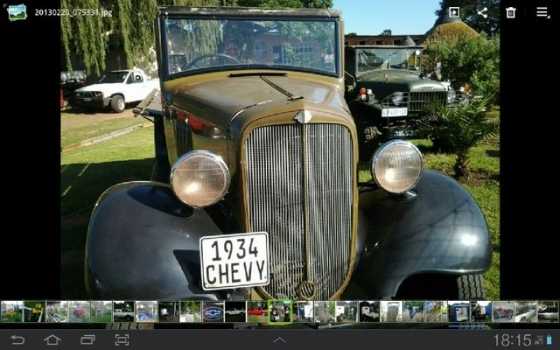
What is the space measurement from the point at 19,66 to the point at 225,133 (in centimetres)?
117

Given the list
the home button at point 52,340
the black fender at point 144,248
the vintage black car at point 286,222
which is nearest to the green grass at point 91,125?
the black fender at point 144,248

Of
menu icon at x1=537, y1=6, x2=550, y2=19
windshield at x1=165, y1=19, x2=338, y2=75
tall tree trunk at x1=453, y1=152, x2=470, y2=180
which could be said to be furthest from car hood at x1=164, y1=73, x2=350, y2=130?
tall tree trunk at x1=453, y1=152, x2=470, y2=180

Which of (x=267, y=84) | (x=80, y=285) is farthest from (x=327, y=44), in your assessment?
(x=80, y=285)

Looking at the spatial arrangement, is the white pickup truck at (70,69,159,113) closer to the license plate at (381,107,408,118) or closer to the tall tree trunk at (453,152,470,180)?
the license plate at (381,107,408,118)

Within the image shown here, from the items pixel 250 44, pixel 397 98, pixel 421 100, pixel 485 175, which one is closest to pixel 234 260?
pixel 250 44

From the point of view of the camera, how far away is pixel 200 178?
2.52m

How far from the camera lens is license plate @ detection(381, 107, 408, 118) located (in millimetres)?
9055

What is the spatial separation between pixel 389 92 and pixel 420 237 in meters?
7.17

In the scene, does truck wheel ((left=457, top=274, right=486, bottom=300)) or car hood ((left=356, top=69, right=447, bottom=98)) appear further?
car hood ((left=356, top=69, right=447, bottom=98))

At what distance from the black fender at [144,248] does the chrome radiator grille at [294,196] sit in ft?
1.12

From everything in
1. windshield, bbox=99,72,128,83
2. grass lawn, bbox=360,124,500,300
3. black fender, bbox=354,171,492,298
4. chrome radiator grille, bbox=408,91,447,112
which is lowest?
grass lawn, bbox=360,124,500,300

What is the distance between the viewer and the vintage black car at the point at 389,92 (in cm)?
897

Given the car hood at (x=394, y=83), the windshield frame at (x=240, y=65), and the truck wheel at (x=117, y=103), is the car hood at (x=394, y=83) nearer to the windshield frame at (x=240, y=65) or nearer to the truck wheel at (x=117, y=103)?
the truck wheel at (x=117, y=103)

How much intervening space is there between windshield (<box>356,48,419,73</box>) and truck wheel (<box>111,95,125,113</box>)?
5.29 meters
